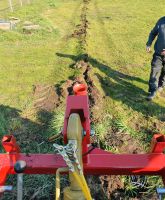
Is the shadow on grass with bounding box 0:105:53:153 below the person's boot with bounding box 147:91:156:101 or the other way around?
below

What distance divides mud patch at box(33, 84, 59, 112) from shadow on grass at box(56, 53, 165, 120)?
3.49 ft

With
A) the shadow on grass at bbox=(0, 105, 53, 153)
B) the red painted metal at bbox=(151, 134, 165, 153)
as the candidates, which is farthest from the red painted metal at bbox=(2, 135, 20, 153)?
the shadow on grass at bbox=(0, 105, 53, 153)

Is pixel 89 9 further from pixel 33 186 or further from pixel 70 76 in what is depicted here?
pixel 33 186

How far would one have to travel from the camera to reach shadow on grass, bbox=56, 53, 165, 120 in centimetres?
605

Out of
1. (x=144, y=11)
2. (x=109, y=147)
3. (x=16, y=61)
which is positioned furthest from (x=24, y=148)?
(x=144, y=11)

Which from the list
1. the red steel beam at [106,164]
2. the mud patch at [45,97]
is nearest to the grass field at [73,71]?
the mud patch at [45,97]

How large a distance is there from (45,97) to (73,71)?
1503 mm

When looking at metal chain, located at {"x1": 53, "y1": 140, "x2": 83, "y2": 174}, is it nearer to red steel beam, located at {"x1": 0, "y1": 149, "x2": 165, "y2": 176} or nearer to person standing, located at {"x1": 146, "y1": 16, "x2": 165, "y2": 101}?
red steel beam, located at {"x1": 0, "y1": 149, "x2": 165, "y2": 176}

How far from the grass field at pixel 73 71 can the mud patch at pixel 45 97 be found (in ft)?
0.47

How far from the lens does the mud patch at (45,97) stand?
6289 millimetres

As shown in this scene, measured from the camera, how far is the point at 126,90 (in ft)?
22.6

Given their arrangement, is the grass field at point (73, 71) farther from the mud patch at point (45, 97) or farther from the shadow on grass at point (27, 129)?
the mud patch at point (45, 97)

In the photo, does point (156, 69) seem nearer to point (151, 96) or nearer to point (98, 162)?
point (151, 96)

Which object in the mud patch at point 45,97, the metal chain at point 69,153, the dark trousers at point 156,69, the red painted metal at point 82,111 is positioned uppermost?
the metal chain at point 69,153
